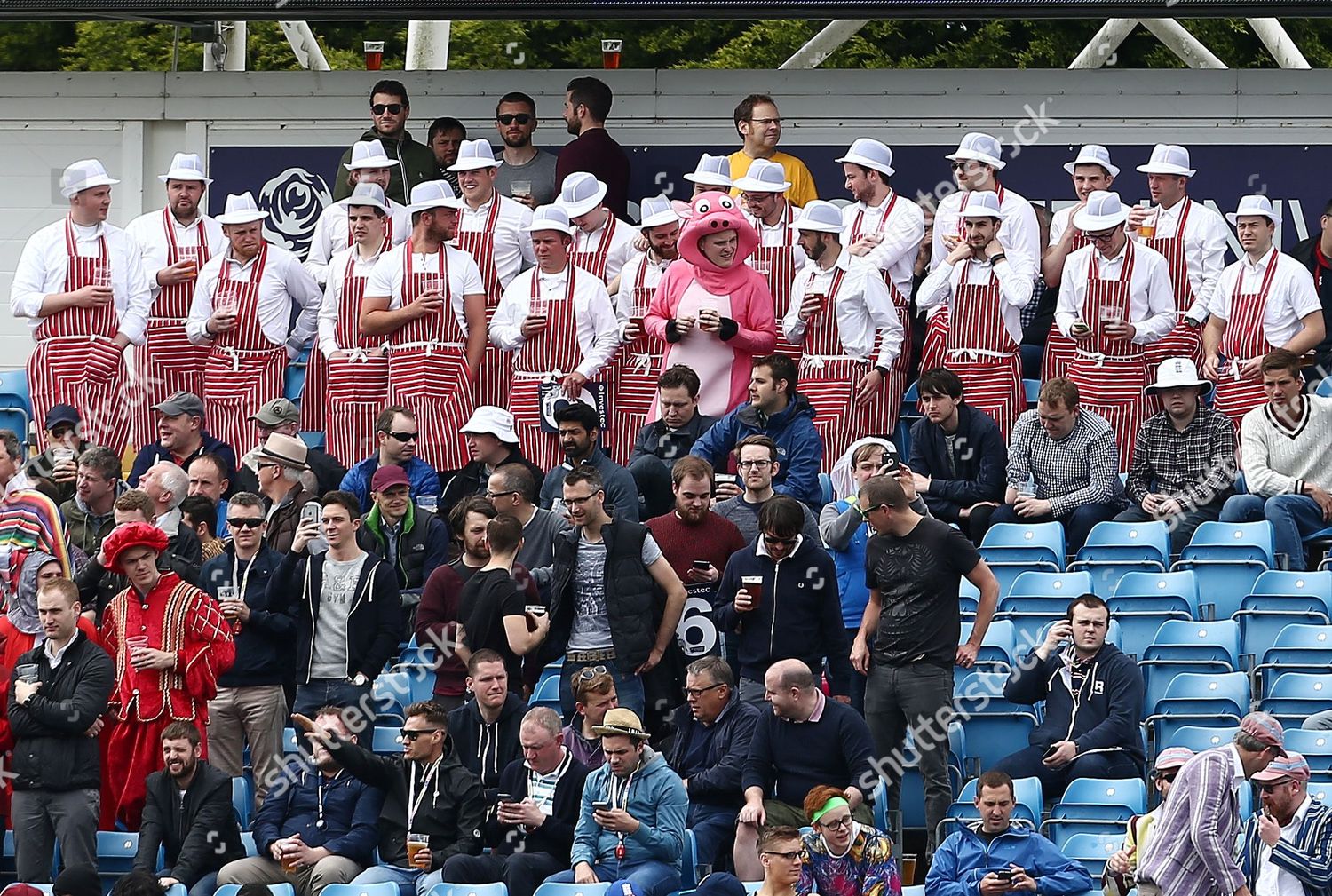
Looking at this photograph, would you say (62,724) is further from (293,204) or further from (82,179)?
(293,204)

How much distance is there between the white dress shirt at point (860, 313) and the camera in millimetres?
14328

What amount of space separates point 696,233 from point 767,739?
13.7 feet

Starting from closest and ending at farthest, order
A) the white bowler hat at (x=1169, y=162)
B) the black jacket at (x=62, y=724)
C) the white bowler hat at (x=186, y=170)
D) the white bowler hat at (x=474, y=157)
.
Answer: the black jacket at (x=62, y=724), the white bowler hat at (x=1169, y=162), the white bowler hat at (x=474, y=157), the white bowler hat at (x=186, y=170)

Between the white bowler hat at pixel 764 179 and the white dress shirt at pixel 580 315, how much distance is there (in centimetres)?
114

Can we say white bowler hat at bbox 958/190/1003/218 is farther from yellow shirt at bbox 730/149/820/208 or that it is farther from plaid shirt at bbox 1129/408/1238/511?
yellow shirt at bbox 730/149/820/208

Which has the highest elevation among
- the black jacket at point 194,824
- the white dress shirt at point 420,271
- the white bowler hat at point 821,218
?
the white bowler hat at point 821,218

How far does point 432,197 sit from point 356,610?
12.0 ft

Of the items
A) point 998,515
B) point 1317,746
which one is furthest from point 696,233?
point 1317,746

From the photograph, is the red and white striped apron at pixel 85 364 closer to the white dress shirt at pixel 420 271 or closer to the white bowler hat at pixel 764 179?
the white dress shirt at pixel 420 271

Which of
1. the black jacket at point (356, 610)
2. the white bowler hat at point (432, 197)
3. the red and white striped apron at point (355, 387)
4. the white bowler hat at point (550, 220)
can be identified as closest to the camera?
the black jacket at point (356, 610)

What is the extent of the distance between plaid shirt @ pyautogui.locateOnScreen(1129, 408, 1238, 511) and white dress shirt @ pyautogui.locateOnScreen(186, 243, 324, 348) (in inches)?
204

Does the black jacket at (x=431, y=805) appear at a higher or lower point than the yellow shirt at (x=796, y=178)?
lower

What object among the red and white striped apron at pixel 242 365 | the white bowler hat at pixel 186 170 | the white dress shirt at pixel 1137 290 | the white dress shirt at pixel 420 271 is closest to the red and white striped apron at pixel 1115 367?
the white dress shirt at pixel 1137 290

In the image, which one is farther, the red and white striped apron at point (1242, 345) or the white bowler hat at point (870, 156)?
the white bowler hat at point (870, 156)
